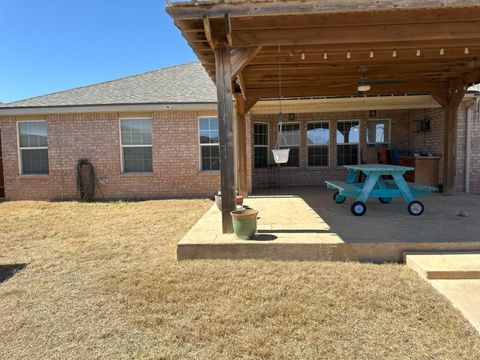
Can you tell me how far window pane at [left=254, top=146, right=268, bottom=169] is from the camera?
10.8 m

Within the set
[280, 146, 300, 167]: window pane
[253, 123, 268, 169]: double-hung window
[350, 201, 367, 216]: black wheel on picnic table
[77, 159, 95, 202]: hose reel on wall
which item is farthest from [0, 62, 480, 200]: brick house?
[350, 201, 367, 216]: black wheel on picnic table

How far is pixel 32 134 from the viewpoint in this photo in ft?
31.3

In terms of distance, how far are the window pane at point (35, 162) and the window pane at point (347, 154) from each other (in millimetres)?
9285

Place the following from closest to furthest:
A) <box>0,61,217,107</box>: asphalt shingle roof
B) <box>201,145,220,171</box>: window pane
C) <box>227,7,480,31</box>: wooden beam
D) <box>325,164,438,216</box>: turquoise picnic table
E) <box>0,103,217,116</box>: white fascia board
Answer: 1. <box>227,7,480,31</box>: wooden beam
2. <box>325,164,438,216</box>: turquoise picnic table
3. <box>0,103,217,116</box>: white fascia board
4. <box>0,61,217,107</box>: asphalt shingle roof
5. <box>201,145,220,171</box>: window pane

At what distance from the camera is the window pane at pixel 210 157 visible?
948 cm

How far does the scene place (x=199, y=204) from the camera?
27.3 feet

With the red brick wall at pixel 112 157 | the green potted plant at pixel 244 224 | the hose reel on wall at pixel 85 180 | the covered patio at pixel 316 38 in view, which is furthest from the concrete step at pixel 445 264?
the hose reel on wall at pixel 85 180

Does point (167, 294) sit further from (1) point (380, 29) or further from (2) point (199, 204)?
(2) point (199, 204)

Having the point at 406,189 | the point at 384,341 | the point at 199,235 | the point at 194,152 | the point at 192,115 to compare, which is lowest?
the point at 384,341

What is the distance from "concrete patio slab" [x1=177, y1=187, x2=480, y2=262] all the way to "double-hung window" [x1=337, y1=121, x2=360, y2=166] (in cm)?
484

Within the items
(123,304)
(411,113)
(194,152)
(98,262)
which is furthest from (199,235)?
(411,113)

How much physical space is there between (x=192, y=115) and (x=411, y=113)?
700 centimetres

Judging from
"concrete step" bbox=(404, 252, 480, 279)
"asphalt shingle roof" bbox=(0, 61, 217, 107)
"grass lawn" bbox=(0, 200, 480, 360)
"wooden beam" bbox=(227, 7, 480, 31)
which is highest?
"asphalt shingle roof" bbox=(0, 61, 217, 107)

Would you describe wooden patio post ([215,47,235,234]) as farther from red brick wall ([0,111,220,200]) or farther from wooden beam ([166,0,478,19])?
red brick wall ([0,111,220,200])
